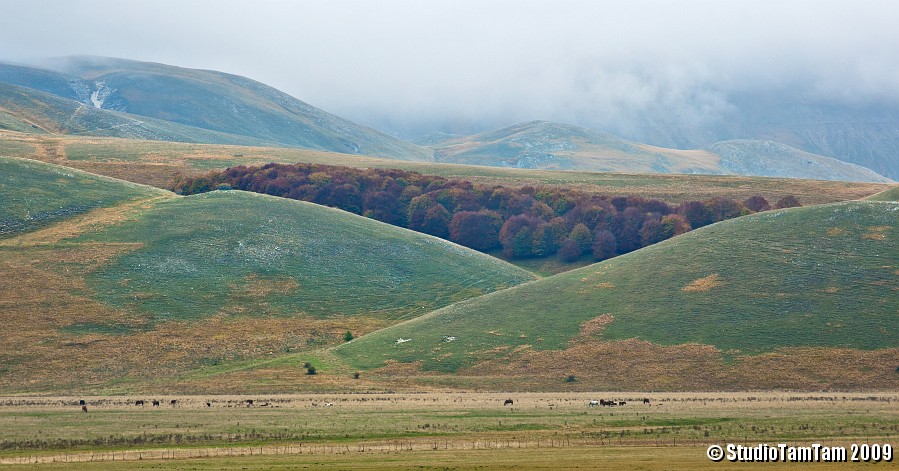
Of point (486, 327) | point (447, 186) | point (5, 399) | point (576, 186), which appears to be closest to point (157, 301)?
point (5, 399)

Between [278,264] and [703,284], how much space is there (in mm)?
49610

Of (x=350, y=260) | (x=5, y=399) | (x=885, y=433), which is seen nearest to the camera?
(x=885, y=433)

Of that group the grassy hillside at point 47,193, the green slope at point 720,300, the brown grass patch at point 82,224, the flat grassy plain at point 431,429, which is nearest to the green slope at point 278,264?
the brown grass patch at point 82,224

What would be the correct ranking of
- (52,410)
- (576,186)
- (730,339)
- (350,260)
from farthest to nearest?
1. (576,186)
2. (350,260)
3. (730,339)
4. (52,410)

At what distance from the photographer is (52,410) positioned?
57.1m

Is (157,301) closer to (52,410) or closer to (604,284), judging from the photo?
(52,410)

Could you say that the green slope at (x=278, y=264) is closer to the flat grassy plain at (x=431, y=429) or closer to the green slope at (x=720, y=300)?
the green slope at (x=720, y=300)

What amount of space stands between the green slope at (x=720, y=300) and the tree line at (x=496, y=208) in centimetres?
3716

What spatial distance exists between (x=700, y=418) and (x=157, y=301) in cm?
6209

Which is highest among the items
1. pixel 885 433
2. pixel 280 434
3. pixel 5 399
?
pixel 885 433

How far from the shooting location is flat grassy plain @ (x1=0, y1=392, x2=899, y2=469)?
38.0m

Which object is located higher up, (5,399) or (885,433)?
(885,433)

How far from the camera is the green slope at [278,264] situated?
95438 millimetres

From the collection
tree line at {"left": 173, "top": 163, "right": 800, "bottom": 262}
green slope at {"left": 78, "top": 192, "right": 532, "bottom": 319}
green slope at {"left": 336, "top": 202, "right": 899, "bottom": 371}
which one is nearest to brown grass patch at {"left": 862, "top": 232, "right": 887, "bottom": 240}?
green slope at {"left": 336, "top": 202, "right": 899, "bottom": 371}
